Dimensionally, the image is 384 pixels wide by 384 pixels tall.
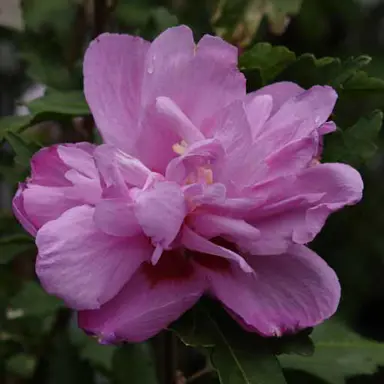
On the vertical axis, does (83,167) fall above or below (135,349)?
above

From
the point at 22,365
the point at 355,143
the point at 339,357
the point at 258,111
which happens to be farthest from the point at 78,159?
the point at 22,365

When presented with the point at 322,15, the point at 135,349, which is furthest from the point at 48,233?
the point at 322,15

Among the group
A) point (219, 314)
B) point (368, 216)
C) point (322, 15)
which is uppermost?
point (219, 314)

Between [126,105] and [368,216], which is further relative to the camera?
[368,216]

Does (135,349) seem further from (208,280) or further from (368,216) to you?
(368,216)

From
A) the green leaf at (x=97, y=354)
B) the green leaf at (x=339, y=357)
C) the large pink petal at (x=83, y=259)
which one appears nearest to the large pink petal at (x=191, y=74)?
the large pink petal at (x=83, y=259)

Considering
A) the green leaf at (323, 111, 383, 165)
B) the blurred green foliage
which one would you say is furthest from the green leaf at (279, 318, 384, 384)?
the green leaf at (323, 111, 383, 165)
